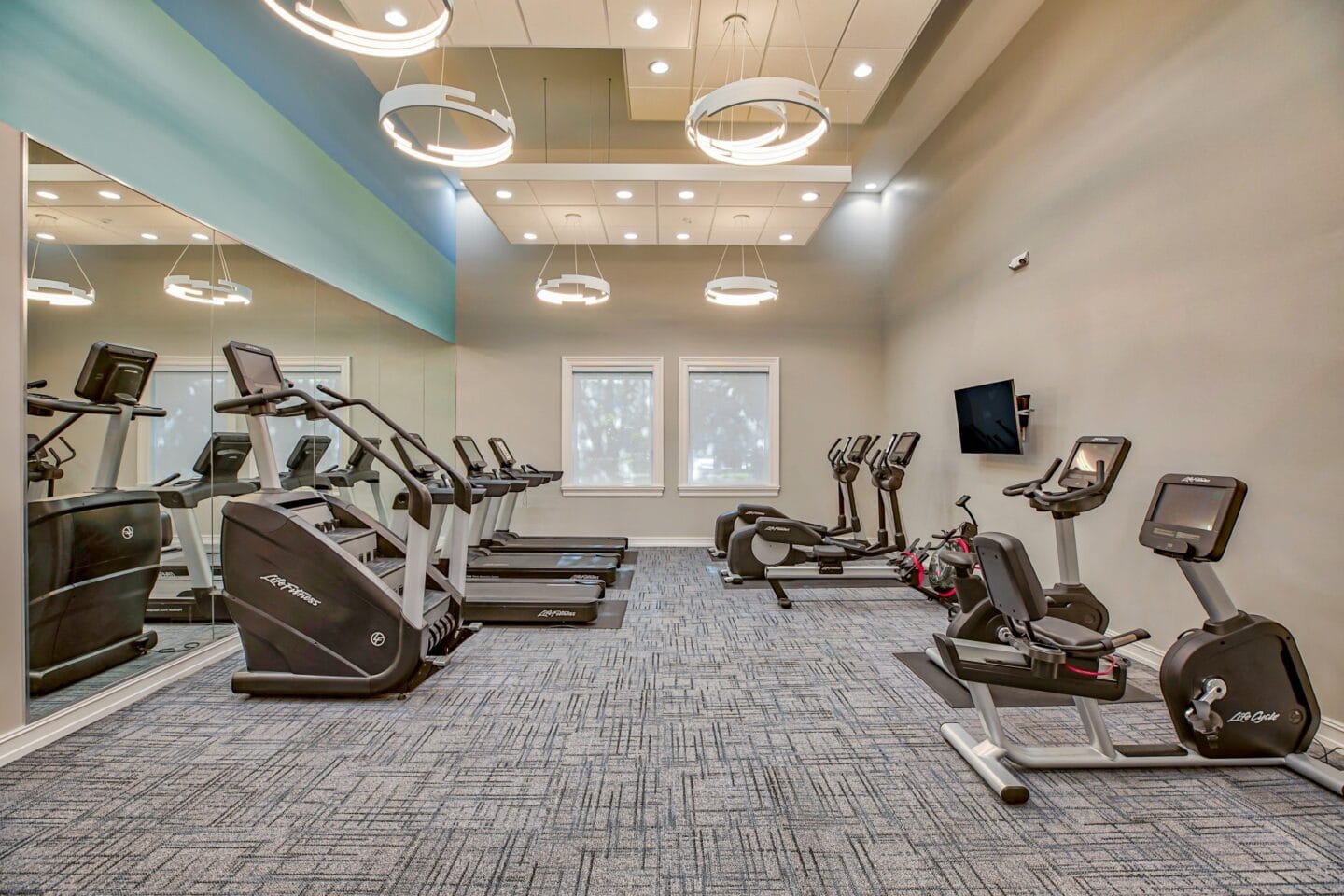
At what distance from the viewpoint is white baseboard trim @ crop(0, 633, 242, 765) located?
7.36ft

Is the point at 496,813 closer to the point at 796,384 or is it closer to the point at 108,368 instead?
the point at 108,368

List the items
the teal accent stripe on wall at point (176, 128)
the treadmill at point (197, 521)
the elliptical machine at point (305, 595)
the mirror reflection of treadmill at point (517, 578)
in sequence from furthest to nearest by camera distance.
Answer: the mirror reflection of treadmill at point (517, 578) → the treadmill at point (197, 521) → the elliptical machine at point (305, 595) → the teal accent stripe on wall at point (176, 128)

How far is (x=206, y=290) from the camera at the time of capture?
3242 millimetres

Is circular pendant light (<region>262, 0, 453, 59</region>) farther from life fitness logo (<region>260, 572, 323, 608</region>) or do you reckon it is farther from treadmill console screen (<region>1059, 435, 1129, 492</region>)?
treadmill console screen (<region>1059, 435, 1129, 492</region>)

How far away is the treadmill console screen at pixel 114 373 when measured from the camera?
2.59m

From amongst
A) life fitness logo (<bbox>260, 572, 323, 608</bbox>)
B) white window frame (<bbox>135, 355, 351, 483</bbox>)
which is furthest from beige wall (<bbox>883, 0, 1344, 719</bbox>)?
white window frame (<bbox>135, 355, 351, 483</bbox>)

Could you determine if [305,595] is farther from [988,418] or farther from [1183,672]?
[988,418]

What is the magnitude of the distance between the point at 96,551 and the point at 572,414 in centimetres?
505

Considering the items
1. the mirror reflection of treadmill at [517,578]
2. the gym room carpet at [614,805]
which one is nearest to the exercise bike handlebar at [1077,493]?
the gym room carpet at [614,805]

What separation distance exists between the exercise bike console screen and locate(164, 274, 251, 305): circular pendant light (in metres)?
4.61

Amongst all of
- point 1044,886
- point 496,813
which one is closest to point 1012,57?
point 1044,886

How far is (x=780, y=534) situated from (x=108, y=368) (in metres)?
4.41

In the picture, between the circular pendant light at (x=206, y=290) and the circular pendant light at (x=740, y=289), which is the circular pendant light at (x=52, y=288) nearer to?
the circular pendant light at (x=206, y=290)

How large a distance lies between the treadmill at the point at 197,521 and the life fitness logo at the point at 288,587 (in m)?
0.75
